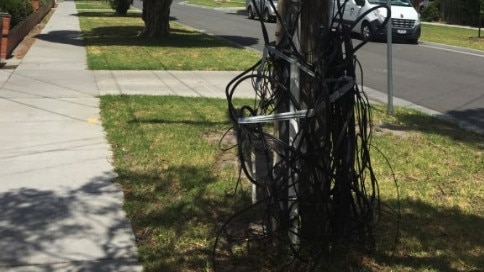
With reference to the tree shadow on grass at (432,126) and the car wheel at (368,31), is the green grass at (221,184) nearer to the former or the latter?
the tree shadow on grass at (432,126)

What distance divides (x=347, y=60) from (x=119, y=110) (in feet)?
17.4

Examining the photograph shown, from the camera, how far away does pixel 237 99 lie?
31.8 ft

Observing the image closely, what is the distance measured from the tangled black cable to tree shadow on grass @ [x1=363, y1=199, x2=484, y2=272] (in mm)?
375

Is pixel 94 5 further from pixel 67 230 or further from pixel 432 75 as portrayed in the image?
pixel 67 230

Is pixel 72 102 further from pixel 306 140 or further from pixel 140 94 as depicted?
pixel 306 140

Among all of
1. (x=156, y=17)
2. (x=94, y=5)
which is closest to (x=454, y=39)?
(x=156, y=17)

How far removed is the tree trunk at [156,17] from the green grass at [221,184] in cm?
1079

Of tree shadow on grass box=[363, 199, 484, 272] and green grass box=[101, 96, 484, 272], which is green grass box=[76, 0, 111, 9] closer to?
green grass box=[101, 96, 484, 272]

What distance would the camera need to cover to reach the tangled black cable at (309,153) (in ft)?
12.0

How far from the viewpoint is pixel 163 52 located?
51.3 ft

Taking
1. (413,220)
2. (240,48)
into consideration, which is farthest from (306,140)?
(240,48)

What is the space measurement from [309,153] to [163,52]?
1243 centimetres

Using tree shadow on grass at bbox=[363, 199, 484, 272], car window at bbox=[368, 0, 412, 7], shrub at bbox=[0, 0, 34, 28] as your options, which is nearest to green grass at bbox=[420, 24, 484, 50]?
car window at bbox=[368, 0, 412, 7]

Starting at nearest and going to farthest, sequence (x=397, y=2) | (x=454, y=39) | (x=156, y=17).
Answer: (x=156, y=17) < (x=397, y=2) < (x=454, y=39)
